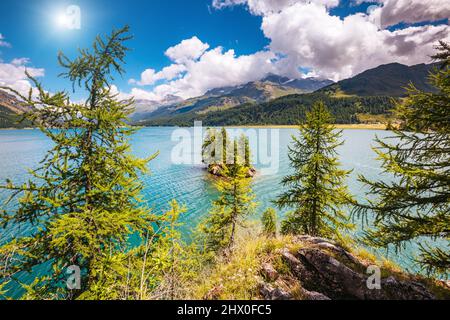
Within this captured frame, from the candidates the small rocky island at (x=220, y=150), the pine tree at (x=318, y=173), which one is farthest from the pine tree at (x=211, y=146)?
the pine tree at (x=318, y=173)

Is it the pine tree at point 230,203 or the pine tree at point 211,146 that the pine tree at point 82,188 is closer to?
the pine tree at point 230,203

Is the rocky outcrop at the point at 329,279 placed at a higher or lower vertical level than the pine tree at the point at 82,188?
→ lower

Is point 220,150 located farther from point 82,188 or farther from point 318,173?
point 82,188

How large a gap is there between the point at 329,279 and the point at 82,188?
8.98 meters

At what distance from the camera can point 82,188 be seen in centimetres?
719

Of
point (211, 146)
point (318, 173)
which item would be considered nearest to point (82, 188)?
point (318, 173)

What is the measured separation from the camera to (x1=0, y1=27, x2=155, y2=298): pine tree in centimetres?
613

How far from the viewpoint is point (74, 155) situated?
6.93 m

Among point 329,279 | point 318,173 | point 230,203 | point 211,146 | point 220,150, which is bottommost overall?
point 230,203

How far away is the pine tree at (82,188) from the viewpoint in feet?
20.1

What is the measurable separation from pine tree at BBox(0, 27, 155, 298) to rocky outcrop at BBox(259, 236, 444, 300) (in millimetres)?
4791

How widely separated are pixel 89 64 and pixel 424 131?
12019mm

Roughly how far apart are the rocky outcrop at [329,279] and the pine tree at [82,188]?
4791 millimetres
